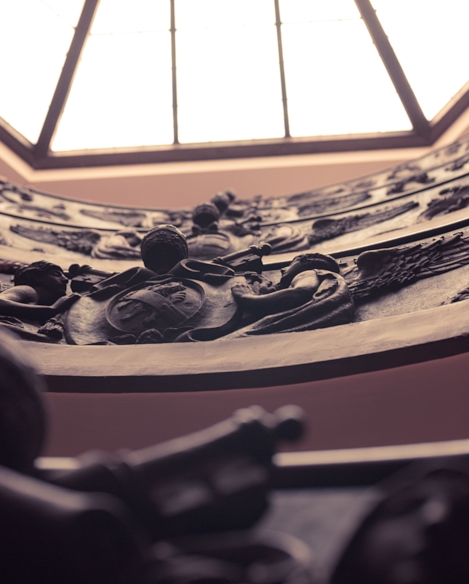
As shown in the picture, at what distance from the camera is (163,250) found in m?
6.64

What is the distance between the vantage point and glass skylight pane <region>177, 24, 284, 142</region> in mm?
13367

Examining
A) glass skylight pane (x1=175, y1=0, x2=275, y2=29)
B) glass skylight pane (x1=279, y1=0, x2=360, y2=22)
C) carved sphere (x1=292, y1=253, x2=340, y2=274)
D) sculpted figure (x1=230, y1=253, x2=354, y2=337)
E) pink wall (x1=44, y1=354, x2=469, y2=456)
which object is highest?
glass skylight pane (x1=175, y1=0, x2=275, y2=29)

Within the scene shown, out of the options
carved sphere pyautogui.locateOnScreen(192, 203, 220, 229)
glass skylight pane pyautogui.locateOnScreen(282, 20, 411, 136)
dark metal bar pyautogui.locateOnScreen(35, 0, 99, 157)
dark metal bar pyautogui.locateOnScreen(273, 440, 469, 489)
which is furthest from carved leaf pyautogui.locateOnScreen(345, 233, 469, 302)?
dark metal bar pyautogui.locateOnScreen(35, 0, 99, 157)

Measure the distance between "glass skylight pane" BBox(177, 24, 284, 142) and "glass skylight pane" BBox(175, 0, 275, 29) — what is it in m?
0.13

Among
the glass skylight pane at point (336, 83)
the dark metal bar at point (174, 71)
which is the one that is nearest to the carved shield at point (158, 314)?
the dark metal bar at point (174, 71)

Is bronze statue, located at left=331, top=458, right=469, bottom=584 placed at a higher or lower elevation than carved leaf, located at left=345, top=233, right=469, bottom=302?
lower

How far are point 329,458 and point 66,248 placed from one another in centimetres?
761

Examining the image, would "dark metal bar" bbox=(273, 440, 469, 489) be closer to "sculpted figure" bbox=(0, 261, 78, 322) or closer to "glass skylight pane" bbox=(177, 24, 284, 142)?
"sculpted figure" bbox=(0, 261, 78, 322)

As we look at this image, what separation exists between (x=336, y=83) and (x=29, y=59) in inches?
234

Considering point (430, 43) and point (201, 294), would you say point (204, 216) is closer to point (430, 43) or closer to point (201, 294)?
point (201, 294)

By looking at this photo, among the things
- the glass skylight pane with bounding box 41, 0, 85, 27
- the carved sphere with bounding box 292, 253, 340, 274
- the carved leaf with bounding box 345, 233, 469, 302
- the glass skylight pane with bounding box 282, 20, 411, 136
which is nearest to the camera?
the carved leaf with bounding box 345, 233, 469, 302

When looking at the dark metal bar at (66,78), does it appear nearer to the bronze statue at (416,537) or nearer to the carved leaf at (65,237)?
the carved leaf at (65,237)

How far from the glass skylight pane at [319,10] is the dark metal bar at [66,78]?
381cm

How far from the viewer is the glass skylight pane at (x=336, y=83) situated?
1319 centimetres
